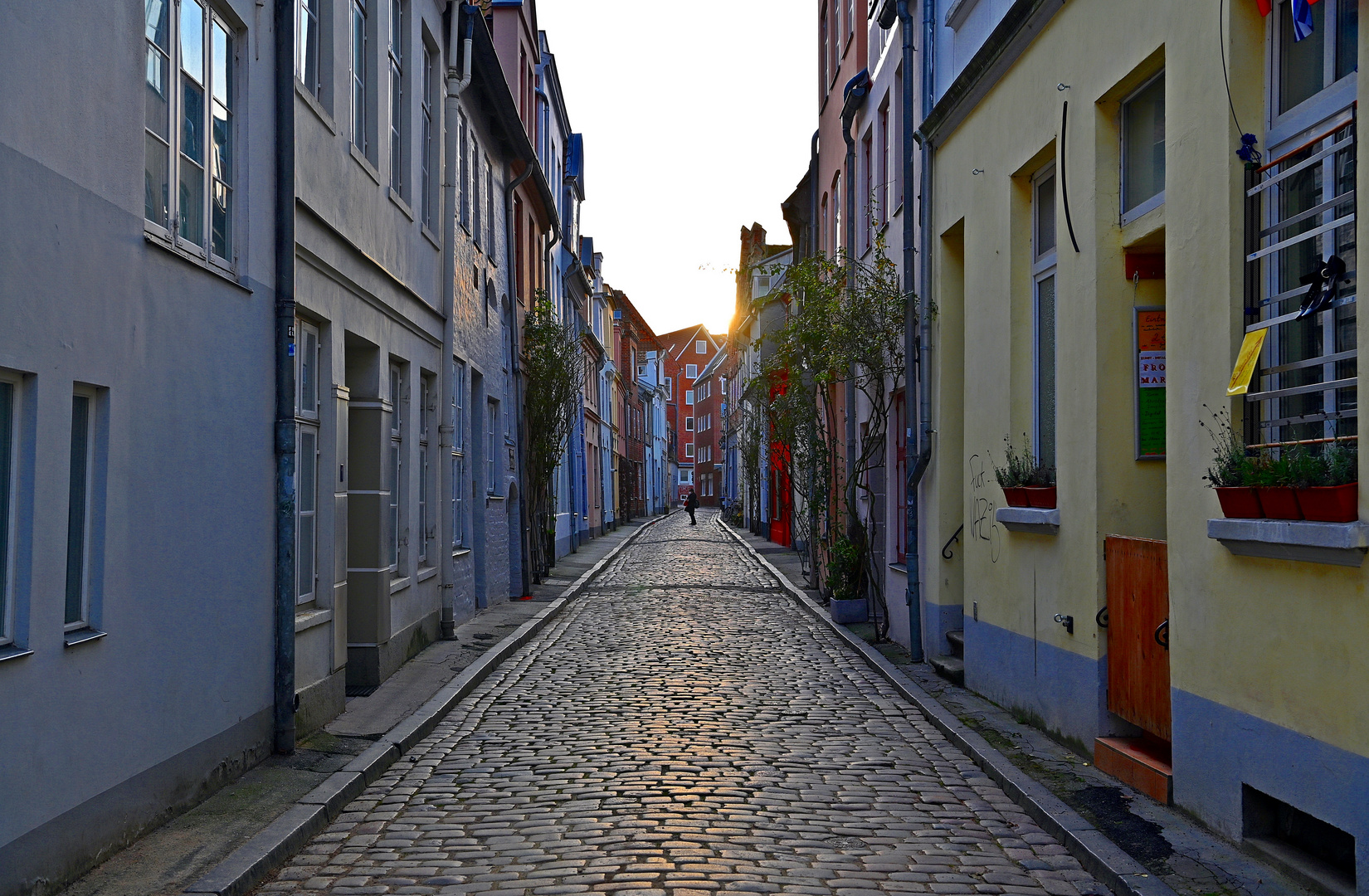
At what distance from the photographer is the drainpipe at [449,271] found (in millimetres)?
13383

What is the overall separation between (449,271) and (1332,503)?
35.3ft

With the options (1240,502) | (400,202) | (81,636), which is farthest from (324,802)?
(400,202)

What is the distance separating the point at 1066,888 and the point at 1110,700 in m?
2.13

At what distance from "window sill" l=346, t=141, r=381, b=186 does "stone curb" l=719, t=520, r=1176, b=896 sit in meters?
6.10

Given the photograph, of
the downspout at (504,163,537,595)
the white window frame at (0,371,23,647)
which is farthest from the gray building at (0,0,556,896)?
the downspout at (504,163,537,595)

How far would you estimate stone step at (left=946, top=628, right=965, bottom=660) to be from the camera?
11.1 m

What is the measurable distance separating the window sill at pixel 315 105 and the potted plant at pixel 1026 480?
5.40 metres

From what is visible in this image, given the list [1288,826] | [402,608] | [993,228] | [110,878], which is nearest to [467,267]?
[402,608]

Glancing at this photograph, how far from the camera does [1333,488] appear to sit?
180 inches

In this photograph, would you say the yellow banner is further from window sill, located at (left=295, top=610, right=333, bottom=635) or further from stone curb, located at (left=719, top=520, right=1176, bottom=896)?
window sill, located at (left=295, top=610, right=333, bottom=635)

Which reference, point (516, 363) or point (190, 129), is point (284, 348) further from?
point (516, 363)

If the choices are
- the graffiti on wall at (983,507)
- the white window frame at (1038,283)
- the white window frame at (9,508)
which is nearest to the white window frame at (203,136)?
the white window frame at (9,508)

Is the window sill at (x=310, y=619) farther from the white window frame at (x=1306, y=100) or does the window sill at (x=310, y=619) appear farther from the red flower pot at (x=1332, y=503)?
the white window frame at (x=1306, y=100)

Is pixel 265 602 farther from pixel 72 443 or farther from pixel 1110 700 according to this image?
pixel 1110 700
